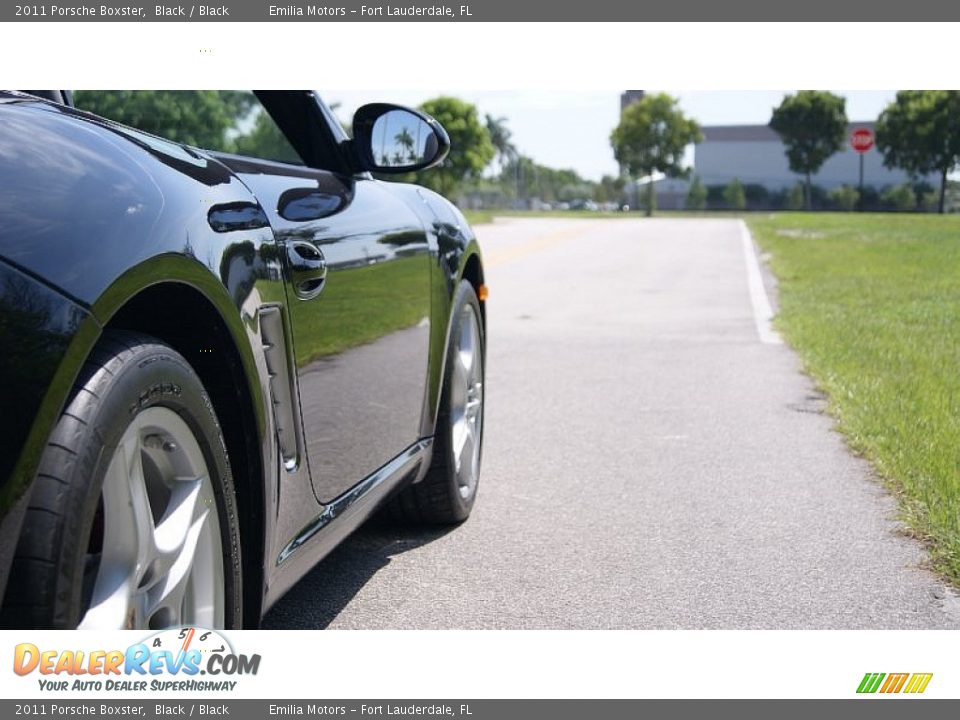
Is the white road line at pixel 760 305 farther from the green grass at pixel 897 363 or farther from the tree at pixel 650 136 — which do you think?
the tree at pixel 650 136

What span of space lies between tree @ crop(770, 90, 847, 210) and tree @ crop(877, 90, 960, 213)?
9.47 metres

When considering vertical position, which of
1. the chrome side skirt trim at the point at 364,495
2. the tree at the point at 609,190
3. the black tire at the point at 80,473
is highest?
the black tire at the point at 80,473

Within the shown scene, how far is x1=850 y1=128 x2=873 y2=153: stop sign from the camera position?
9512 centimetres

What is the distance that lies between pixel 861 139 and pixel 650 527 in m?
95.5

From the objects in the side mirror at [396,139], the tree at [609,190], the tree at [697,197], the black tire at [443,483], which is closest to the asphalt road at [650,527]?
the black tire at [443,483]

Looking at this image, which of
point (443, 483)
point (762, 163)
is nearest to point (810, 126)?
point (762, 163)

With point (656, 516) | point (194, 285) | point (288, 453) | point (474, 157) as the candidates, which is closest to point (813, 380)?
point (656, 516)

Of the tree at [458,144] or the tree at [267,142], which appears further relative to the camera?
the tree at [458,144]

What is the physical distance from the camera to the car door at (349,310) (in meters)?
2.84

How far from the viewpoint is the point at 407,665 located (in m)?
2.69

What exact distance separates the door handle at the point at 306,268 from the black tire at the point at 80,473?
25.8 inches
